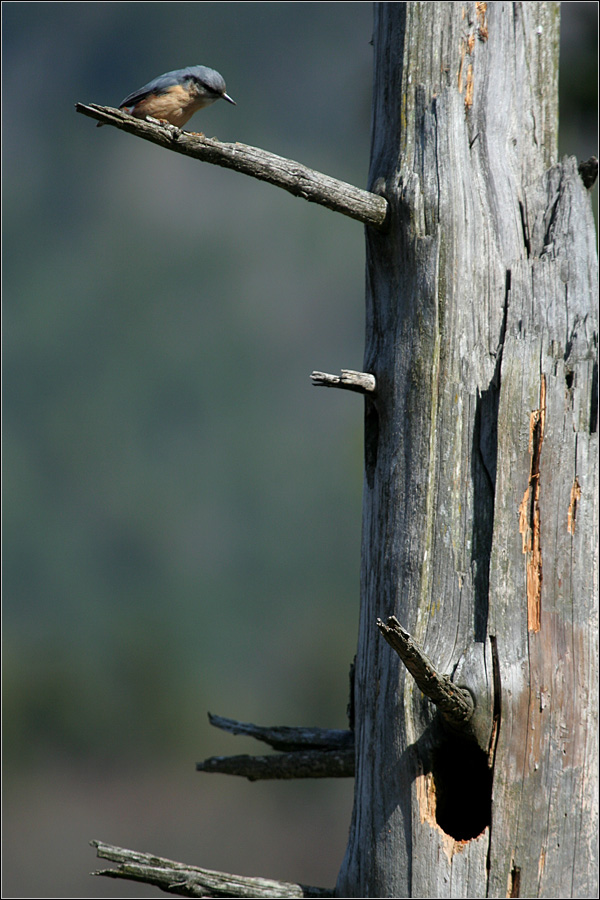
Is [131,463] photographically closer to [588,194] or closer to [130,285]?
[130,285]

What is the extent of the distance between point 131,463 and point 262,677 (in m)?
7.30

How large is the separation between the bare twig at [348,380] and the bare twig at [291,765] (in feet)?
3.80

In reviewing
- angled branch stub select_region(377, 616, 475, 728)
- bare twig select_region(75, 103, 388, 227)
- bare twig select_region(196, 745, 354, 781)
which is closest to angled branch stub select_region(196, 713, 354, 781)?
bare twig select_region(196, 745, 354, 781)

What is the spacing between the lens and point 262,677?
18219 millimetres

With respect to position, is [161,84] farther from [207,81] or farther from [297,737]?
[297,737]

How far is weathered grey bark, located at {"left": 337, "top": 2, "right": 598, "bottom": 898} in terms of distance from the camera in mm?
2057

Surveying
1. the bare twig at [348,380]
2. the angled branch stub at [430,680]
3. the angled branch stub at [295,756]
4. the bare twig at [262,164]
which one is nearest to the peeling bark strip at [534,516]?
the angled branch stub at [430,680]

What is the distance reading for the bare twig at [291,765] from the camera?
2.74 meters

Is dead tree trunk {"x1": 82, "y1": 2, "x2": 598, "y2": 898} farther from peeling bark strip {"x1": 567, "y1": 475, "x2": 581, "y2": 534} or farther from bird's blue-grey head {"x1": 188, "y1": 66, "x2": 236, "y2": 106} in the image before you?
bird's blue-grey head {"x1": 188, "y1": 66, "x2": 236, "y2": 106}

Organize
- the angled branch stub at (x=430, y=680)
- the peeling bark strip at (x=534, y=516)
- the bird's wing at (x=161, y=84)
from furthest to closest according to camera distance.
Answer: the bird's wing at (x=161, y=84)
the peeling bark strip at (x=534, y=516)
the angled branch stub at (x=430, y=680)

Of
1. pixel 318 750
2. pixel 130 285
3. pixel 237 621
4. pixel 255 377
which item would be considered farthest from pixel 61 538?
pixel 318 750

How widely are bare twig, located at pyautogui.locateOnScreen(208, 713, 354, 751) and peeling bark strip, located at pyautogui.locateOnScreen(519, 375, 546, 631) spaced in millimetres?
904

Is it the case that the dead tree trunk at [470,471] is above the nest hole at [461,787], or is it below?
above

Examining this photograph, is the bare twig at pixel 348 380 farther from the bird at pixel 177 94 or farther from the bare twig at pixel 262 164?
the bird at pixel 177 94
